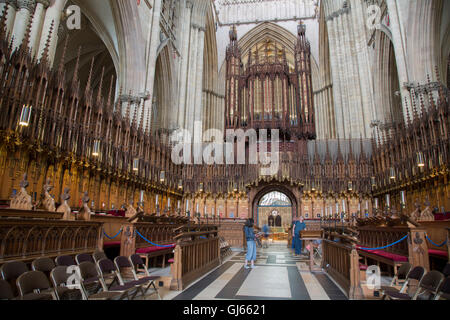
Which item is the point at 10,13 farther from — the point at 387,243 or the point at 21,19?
the point at 387,243

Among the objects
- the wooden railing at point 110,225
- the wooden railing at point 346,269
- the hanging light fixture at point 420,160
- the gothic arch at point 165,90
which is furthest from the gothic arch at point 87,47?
the hanging light fixture at point 420,160

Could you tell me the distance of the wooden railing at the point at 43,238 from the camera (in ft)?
11.1

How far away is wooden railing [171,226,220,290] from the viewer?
4.30 meters

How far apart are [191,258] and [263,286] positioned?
1362 millimetres

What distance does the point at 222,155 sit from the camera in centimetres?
1670

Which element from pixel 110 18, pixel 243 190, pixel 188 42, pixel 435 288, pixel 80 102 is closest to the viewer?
pixel 435 288

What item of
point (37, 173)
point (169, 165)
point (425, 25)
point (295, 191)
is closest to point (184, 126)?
point (169, 165)

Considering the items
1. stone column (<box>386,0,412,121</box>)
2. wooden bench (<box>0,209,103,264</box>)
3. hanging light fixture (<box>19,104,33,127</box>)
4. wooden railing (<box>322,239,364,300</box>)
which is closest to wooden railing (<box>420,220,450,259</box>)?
wooden railing (<box>322,239,364,300</box>)

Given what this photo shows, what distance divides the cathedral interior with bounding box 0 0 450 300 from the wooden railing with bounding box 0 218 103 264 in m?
0.03

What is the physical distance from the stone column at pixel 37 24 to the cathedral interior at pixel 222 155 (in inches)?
2.1

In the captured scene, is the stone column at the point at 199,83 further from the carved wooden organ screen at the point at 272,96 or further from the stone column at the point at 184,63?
the carved wooden organ screen at the point at 272,96

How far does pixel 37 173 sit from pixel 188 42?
15655 mm
